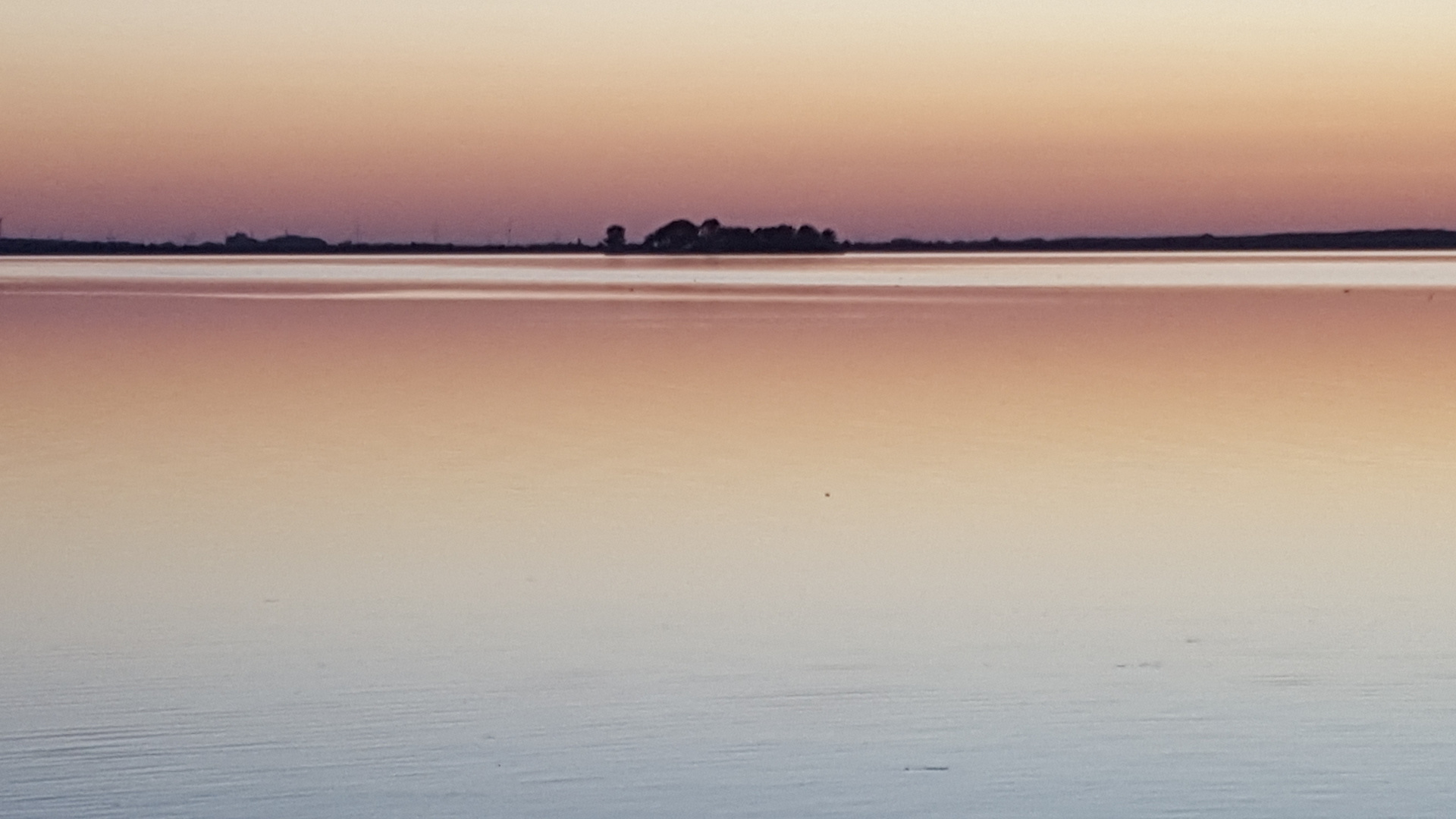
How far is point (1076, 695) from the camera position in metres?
6.25

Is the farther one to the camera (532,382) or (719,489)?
(532,382)

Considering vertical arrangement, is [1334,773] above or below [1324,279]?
above

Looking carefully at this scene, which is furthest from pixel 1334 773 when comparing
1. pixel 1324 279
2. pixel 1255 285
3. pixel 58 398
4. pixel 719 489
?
pixel 1324 279

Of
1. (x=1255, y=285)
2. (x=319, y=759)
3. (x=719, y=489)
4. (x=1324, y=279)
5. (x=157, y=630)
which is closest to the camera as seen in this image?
(x=319, y=759)

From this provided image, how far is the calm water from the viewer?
5.40 metres

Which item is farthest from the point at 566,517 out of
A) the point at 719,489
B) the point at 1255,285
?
the point at 1255,285

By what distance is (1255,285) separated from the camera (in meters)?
53.1

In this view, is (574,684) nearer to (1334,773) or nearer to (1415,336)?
(1334,773)

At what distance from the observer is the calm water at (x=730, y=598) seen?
17.7 feet

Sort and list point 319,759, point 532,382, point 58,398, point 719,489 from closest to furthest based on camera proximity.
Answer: point 319,759, point 719,489, point 58,398, point 532,382

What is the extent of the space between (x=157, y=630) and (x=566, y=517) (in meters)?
2.92

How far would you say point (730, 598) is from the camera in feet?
25.8

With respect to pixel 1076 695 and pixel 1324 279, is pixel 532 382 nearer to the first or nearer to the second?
pixel 1076 695

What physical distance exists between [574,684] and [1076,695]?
1525 mm
